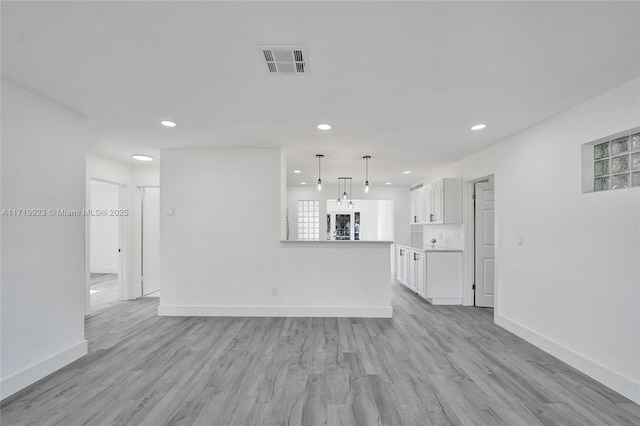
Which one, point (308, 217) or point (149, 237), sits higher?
point (308, 217)

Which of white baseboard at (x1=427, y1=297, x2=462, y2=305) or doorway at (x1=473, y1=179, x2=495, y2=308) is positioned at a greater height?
doorway at (x1=473, y1=179, x2=495, y2=308)

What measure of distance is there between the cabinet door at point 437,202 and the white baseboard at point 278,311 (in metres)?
2.05

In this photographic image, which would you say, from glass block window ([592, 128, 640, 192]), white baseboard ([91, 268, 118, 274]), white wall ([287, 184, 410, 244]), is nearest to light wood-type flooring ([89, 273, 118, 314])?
white baseboard ([91, 268, 118, 274])

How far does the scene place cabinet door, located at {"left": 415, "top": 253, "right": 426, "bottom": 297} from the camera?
17.0ft

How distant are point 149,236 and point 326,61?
5138 mm

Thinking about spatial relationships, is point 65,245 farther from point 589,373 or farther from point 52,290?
point 589,373

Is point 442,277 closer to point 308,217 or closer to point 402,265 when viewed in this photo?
point 402,265

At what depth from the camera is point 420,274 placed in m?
5.39

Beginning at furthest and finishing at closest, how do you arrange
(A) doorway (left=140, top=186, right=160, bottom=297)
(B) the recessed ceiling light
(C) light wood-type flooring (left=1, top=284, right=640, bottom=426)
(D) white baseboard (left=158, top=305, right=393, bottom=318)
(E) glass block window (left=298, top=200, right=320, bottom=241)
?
(E) glass block window (left=298, top=200, right=320, bottom=241) < (A) doorway (left=140, top=186, right=160, bottom=297) < (B) the recessed ceiling light < (D) white baseboard (left=158, top=305, right=393, bottom=318) < (C) light wood-type flooring (left=1, top=284, right=640, bottom=426)

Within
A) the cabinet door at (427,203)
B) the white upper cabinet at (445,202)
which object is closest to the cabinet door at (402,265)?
the cabinet door at (427,203)

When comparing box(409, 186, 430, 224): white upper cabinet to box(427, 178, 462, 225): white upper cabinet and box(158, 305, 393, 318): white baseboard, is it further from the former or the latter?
box(158, 305, 393, 318): white baseboard

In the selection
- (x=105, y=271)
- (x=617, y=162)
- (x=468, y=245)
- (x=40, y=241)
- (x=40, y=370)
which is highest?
(x=617, y=162)

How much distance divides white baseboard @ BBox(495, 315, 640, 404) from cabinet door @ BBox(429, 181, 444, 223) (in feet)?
6.93

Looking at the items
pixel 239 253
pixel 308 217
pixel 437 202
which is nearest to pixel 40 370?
pixel 239 253
